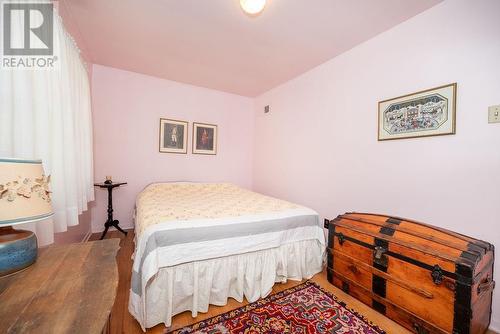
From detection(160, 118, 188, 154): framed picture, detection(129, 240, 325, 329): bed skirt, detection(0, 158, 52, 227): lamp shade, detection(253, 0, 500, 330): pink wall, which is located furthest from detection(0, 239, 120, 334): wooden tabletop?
detection(160, 118, 188, 154): framed picture

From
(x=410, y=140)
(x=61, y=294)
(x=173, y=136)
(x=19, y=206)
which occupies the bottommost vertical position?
(x=61, y=294)

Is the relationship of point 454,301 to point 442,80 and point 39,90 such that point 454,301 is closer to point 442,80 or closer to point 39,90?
point 442,80

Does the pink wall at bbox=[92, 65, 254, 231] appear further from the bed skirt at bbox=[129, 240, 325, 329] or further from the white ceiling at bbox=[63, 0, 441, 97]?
the bed skirt at bbox=[129, 240, 325, 329]

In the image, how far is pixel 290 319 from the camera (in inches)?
61.0

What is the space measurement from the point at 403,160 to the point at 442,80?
0.73 meters

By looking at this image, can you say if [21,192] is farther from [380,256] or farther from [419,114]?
[419,114]

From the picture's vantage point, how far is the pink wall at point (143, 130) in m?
3.15

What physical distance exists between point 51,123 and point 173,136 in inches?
87.4

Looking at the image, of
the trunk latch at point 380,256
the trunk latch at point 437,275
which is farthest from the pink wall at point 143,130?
the trunk latch at point 437,275

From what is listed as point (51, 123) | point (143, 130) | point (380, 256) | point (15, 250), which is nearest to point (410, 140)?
point (380, 256)

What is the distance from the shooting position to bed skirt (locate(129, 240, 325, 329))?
4.75 ft

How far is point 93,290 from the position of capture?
75cm

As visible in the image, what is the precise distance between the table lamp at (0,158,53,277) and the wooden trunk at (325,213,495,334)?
2.09 metres

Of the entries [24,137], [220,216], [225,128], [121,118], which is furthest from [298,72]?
[24,137]
